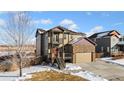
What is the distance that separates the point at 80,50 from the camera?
47.4 feet

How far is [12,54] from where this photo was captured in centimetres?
1203

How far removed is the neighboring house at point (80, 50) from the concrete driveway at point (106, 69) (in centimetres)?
60

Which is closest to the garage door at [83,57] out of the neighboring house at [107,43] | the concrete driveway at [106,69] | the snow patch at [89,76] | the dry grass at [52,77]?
the concrete driveway at [106,69]

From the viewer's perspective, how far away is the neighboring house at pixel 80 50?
1398 centimetres

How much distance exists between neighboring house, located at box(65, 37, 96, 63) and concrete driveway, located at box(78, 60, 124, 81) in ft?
1.98

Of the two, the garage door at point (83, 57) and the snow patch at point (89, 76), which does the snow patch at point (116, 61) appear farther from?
the snow patch at point (89, 76)

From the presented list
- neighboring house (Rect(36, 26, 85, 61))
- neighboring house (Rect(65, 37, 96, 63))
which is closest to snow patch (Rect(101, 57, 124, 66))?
neighboring house (Rect(65, 37, 96, 63))

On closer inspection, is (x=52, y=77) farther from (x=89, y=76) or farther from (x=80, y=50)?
(x=80, y=50)

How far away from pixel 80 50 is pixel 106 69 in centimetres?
282

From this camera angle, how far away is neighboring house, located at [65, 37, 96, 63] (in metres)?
14.0

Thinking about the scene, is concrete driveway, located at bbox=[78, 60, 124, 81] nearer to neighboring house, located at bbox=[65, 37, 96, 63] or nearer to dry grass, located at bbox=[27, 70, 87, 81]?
neighboring house, located at bbox=[65, 37, 96, 63]

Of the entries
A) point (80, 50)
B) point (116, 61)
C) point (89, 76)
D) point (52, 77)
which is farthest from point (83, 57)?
point (52, 77)

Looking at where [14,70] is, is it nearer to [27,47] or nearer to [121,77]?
[27,47]
